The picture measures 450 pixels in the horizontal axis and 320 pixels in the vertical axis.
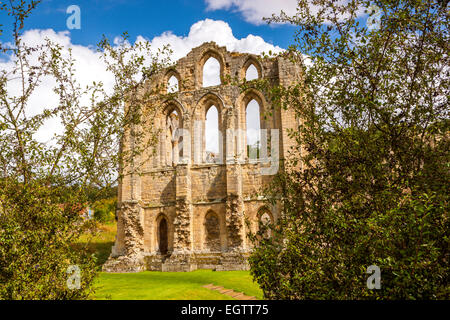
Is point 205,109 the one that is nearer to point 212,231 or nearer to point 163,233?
point 212,231

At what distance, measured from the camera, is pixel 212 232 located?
68.1ft

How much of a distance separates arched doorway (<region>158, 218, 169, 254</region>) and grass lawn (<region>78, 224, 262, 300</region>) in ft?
7.69

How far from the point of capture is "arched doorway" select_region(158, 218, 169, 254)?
868 inches

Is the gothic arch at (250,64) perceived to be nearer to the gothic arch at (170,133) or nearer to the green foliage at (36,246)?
the gothic arch at (170,133)

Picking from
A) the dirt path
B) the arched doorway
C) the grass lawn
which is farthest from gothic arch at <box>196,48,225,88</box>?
the dirt path

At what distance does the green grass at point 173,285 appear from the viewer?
1266cm

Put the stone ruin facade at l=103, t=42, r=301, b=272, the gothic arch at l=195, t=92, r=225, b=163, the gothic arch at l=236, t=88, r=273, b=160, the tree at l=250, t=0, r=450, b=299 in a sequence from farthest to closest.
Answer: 1. the gothic arch at l=195, t=92, r=225, b=163
2. the gothic arch at l=236, t=88, r=273, b=160
3. the stone ruin facade at l=103, t=42, r=301, b=272
4. the tree at l=250, t=0, r=450, b=299

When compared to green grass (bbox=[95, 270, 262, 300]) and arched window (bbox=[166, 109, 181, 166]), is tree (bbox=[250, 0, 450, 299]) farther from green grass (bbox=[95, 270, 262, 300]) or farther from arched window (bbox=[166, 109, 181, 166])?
arched window (bbox=[166, 109, 181, 166])

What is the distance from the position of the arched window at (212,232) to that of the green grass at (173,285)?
6.53 feet

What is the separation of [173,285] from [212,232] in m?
6.44

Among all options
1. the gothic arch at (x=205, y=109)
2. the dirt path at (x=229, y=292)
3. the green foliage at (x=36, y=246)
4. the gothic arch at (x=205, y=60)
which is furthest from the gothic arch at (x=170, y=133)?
the green foliage at (x=36, y=246)

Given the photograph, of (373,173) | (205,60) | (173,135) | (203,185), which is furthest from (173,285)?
(205,60)
